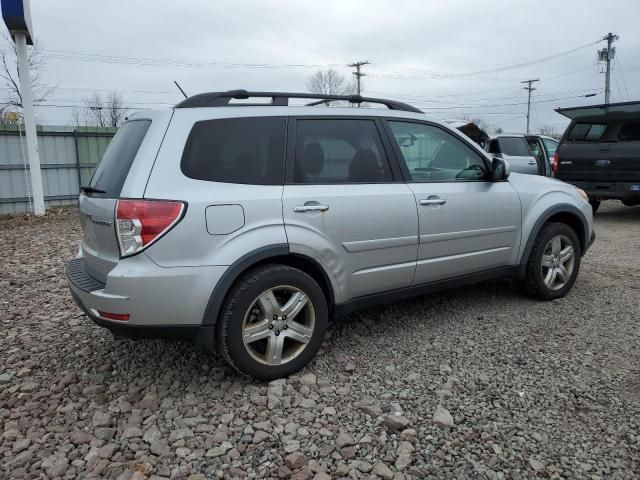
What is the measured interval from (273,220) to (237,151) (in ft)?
1.57

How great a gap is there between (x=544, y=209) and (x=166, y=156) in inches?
129

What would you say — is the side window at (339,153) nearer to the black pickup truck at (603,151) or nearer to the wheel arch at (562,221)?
the wheel arch at (562,221)

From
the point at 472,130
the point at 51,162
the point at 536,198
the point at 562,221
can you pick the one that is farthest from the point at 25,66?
the point at 562,221

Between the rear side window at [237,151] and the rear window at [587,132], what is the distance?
27.1 ft

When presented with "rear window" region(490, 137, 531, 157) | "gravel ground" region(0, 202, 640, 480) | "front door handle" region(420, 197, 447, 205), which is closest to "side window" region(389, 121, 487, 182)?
"front door handle" region(420, 197, 447, 205)

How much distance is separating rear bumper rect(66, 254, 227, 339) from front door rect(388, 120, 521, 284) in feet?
5.47

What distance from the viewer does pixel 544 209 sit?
4527 mm

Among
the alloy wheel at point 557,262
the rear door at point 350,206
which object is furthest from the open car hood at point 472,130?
the rear door at point 350,206

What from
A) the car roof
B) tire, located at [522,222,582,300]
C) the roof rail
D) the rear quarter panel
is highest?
the car roof

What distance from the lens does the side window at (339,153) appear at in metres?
3.35

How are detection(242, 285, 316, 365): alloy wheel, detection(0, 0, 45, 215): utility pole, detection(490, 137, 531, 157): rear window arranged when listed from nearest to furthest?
detection(242, 285, 316, 365): alloy wheel → detection(0, 0, 45, 215): utility pole → detection(490, 137, 531, 157): rear window

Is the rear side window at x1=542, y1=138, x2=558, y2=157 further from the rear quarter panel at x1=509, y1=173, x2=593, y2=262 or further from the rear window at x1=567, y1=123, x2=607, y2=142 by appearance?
the rear quarter panel at x1=509, y1=173, x2=593, y2=262

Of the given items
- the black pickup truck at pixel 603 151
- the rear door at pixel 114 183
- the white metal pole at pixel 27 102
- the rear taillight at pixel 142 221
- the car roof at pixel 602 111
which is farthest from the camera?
the white metal pole at pixel 27 102

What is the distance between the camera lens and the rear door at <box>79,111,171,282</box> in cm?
285
